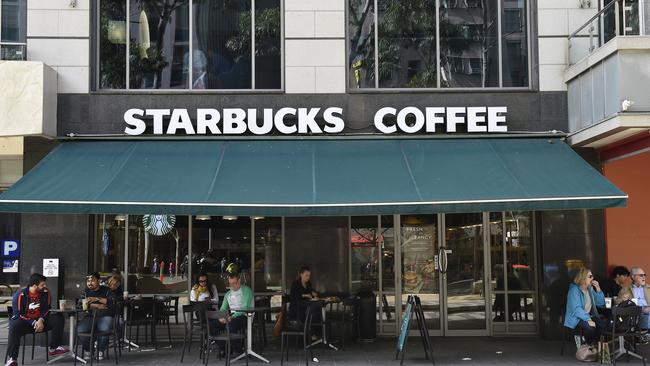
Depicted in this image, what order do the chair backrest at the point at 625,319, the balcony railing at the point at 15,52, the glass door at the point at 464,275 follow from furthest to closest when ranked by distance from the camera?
the glass door at the point at 464,275, the balcony railing at the point at 15,52, the chair backrest at the point at 625,319

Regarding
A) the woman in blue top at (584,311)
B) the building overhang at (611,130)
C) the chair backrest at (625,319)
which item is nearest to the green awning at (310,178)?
the building overhang at (611,130)

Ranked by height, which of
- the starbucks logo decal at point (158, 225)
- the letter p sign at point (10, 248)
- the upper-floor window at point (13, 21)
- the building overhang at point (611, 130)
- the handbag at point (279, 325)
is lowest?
the handbag at point (279, 325)

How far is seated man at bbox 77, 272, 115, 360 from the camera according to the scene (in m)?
10.5

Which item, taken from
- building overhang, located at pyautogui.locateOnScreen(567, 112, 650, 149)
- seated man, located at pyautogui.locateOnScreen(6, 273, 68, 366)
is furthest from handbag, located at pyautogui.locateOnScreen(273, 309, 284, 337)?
building overhang, located at pyautogui.locateOnScreen(567, 112, 650, 149)

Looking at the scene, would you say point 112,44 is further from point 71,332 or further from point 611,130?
point 611,130

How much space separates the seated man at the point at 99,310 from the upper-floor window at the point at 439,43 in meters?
5.65

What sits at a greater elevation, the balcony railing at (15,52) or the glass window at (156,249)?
the balcony railing at (15,52)

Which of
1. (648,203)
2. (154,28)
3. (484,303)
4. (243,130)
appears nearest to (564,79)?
(648,203)

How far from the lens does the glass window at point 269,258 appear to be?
1264 centimetres

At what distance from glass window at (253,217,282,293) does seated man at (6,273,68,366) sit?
12.0 ft

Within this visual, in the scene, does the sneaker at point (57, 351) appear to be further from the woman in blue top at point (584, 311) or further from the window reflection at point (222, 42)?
the woman in blue top at point (584, 311)

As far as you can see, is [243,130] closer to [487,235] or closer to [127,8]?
[127,8]

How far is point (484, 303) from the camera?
12.9m

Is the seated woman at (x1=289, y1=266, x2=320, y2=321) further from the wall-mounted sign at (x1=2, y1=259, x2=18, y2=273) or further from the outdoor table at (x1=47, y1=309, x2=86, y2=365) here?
the wall-mounted sign at (x1=2, y1=259, x2=18, y2=273)
